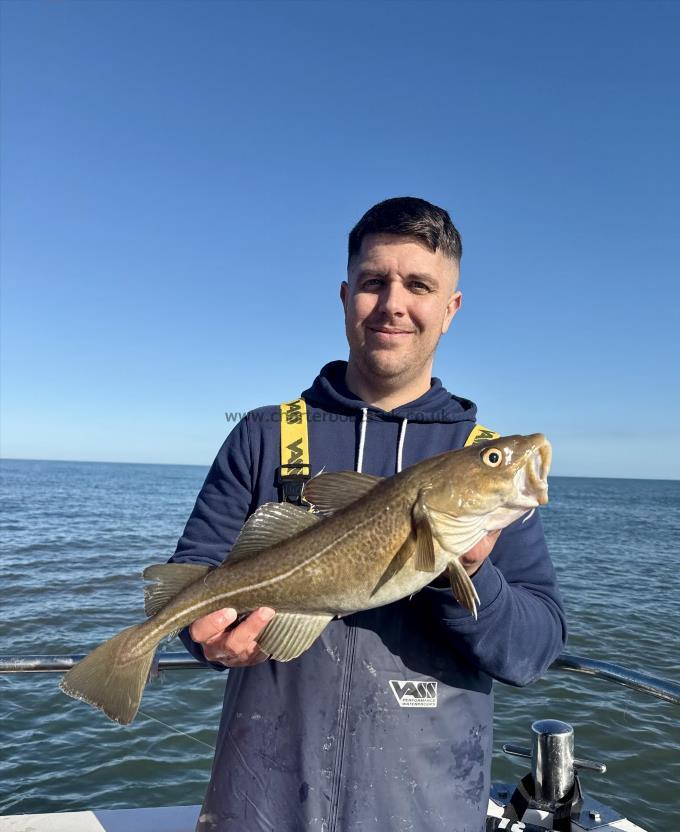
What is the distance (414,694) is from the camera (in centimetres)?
262

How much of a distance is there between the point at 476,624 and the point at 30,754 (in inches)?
310

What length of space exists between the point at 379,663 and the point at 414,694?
0.64 ft

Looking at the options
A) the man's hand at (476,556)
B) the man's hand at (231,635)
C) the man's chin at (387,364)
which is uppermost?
the man's chin at (387,364)

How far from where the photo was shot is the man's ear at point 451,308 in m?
3.28

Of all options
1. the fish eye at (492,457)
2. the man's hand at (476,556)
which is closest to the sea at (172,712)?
the man's hand at (476,556)

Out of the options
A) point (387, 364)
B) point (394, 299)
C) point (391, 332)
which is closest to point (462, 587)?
point (387, 364)

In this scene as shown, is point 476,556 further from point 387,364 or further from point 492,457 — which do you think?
point 387,364

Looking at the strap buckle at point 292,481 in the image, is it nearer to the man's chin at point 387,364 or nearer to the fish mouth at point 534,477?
the man's chin at point 387,364

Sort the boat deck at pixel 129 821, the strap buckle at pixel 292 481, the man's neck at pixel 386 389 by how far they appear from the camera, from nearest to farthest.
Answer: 1. the strap buckle at pixel 292 481
2. the man's neck at pixel 386 389
3. the boat deck at pixel 129 821

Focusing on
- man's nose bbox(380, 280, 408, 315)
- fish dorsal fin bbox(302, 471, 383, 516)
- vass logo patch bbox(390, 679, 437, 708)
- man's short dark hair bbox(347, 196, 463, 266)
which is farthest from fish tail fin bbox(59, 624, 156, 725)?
man's short dark hair bbox(347, 196, 463, 266)

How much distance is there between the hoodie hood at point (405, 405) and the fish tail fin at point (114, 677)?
1.43 m

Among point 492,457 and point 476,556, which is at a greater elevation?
point 492,457

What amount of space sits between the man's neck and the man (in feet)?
0.36

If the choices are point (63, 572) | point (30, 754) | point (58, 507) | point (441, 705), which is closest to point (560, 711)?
point (30, 754)
